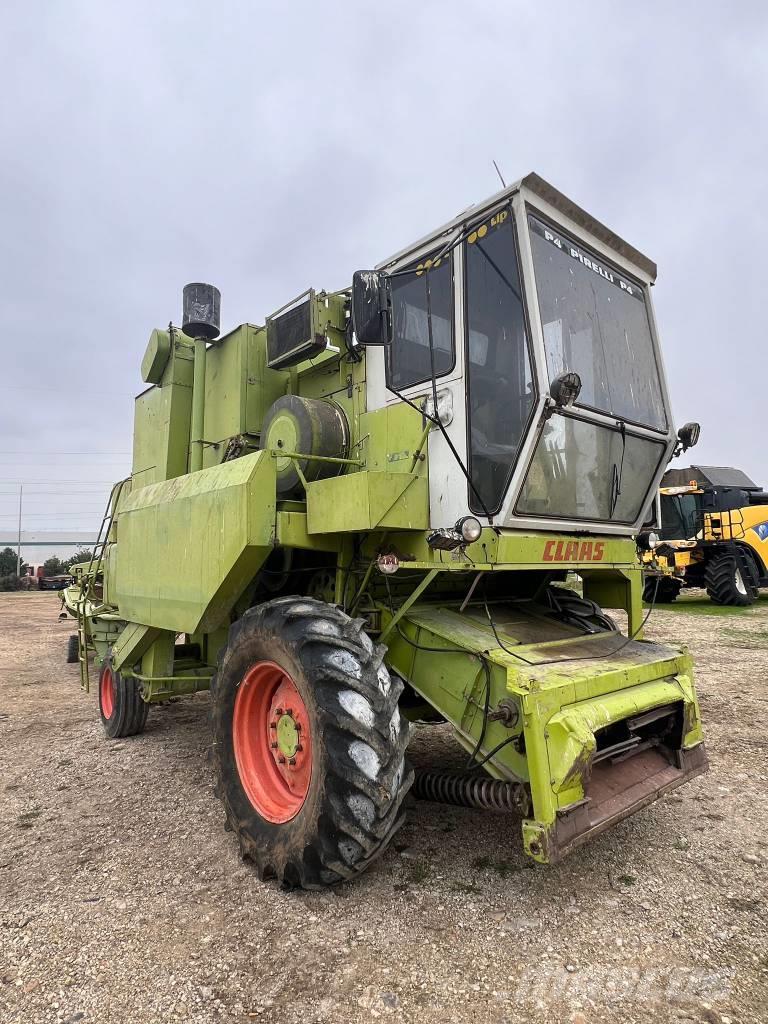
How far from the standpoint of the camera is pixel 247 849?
3.18 meters

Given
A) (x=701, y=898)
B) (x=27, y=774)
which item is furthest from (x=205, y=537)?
(x=701, y=898)

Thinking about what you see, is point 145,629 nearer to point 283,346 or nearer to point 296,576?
point 296,576

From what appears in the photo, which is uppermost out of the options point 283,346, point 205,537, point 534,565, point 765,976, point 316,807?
point 283,346

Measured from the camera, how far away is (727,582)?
Result: 15203 millimetres

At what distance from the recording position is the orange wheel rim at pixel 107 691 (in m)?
5.85

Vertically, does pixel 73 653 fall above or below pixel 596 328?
below

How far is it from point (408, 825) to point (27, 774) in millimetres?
2959

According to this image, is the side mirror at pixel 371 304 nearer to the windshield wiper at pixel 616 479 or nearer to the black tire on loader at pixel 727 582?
the windshield wiper at pixel 616 479

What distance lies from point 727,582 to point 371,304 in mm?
14807

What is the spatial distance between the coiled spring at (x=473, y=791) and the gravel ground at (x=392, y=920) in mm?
304

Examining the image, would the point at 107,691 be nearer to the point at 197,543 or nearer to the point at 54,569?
the point at 197,543

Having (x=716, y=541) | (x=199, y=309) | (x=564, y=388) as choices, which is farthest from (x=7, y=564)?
(x=564, y=388)

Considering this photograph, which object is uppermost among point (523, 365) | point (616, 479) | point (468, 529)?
point (523, 365)

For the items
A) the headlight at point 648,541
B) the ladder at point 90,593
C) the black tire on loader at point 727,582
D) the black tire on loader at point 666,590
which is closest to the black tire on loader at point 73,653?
the ladder at point 90,593
